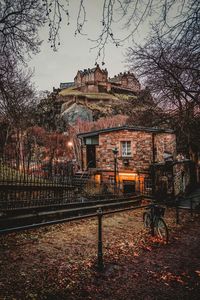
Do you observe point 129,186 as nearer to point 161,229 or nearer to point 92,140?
point 92,140

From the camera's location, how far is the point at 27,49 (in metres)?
9.09

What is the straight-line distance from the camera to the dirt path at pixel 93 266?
Answer: 3920 millimetres

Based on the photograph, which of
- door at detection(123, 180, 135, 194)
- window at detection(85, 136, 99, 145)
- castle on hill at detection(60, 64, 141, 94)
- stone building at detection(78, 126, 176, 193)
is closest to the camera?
stone building at detection(78, 126, 176, 193)

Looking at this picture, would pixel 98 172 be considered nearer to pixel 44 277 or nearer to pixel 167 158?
pixel 167 158

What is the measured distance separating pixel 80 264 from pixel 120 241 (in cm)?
229

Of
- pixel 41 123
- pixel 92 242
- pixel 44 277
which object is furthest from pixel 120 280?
pixel 41 123

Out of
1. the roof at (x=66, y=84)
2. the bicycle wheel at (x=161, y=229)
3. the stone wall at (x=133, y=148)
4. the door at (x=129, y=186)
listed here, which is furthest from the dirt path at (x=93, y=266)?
the roof at (x=66, y=84)

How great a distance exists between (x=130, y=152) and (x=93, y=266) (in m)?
15.2

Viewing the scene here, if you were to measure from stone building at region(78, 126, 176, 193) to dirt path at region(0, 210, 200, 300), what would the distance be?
34.0 ft

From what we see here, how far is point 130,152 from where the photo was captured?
64.1 feet

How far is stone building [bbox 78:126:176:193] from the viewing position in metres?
18.2

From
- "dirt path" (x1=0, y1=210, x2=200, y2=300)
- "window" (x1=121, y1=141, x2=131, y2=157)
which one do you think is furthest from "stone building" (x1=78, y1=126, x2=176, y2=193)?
"dirt path" (x1=0, y1=210, x2=200, y2=300)

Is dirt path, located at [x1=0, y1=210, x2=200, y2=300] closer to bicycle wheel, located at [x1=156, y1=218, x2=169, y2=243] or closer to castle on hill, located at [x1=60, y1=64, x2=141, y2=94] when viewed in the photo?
bicycle wheel, located at [x1=156, y1=218, x2=169, y2=243]

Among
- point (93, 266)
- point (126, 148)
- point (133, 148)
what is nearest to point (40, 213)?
point (93, 266)
